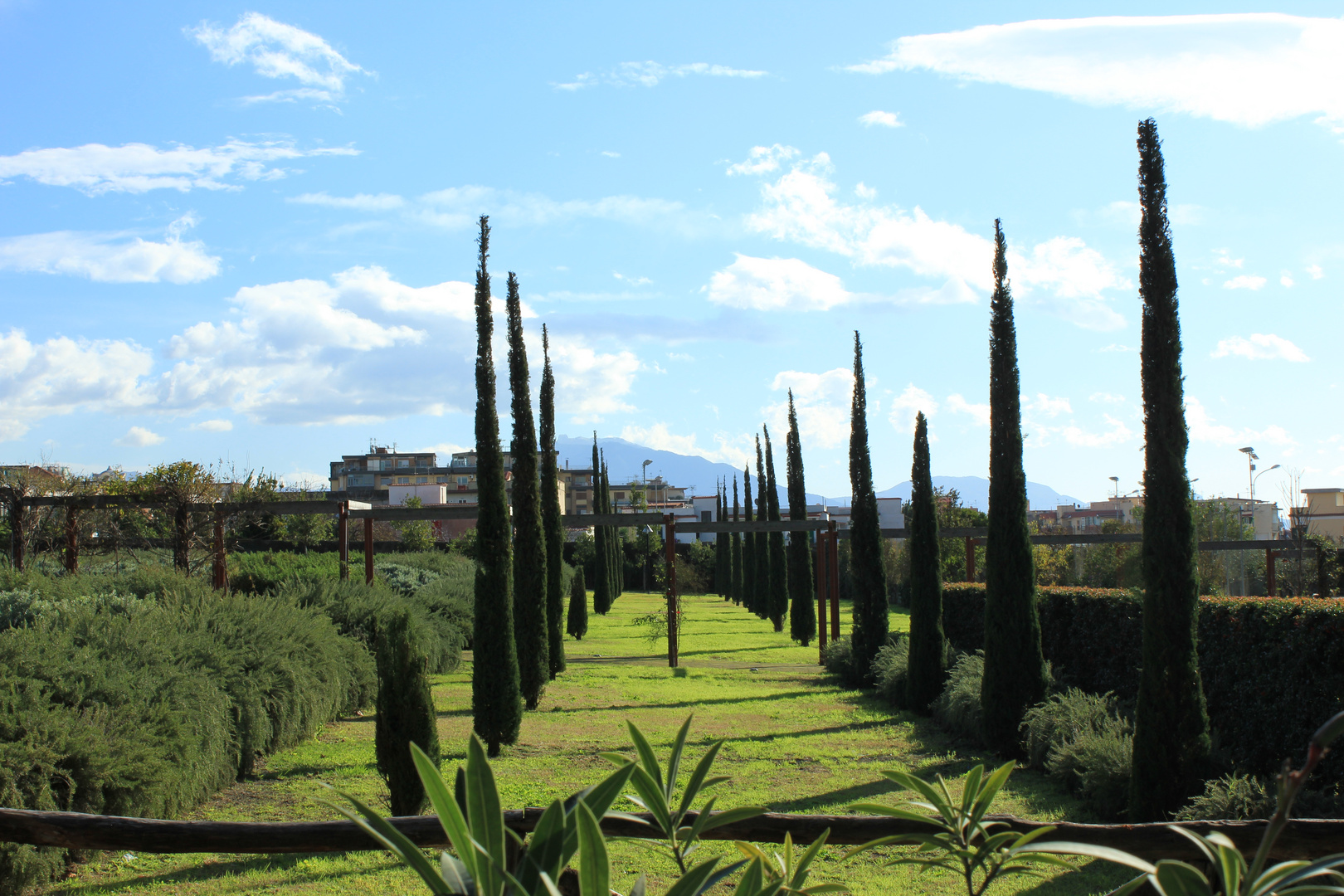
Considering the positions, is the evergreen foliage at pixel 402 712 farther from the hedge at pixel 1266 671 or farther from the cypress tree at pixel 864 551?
the cypress tree at pixel 864 551

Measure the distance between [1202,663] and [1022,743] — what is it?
6.87 feet

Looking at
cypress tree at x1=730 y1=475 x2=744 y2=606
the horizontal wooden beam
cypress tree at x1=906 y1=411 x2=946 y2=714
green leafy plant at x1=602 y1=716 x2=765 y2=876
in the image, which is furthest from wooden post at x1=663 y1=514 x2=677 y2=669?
cypress tree at x1=730 y1=475 x2=744 y2=606

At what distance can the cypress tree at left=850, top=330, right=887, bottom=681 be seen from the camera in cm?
1515

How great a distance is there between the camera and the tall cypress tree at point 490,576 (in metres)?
9.80

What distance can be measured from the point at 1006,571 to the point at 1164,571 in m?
3.04

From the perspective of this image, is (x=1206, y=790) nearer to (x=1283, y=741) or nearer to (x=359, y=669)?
(x=1283, y=741)

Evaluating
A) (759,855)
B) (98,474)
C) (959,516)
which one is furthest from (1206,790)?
(959,516)

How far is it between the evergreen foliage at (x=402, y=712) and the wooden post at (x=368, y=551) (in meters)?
9.40

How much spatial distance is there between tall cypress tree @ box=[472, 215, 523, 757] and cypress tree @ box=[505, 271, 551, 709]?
1864mm

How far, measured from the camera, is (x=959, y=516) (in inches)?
1686

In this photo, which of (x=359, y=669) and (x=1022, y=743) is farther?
(x=359, y=669)

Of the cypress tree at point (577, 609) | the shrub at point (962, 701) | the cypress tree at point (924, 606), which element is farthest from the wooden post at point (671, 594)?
the cypress tree at point (577, 609)

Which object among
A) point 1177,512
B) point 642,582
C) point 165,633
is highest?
point 1177,512

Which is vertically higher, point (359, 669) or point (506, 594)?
point (506, 594)
